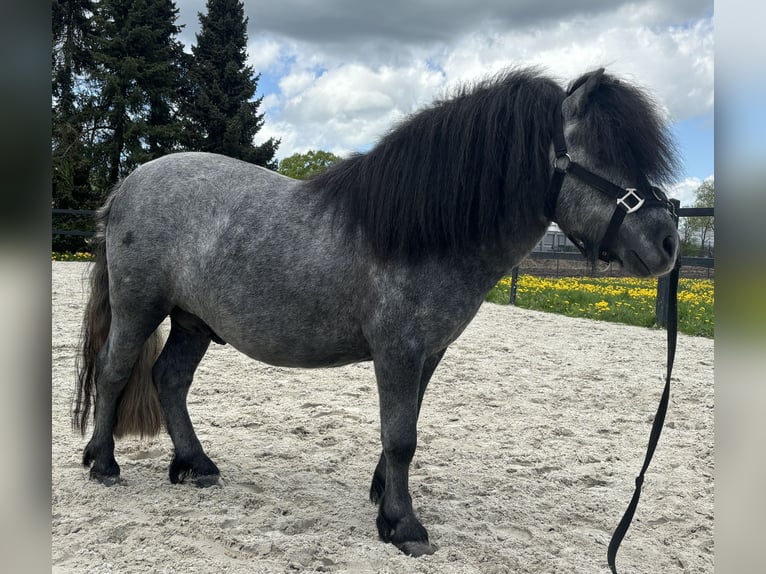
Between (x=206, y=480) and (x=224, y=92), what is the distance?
81.3ft

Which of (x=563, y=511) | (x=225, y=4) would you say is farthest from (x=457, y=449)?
(x=225, y=4)

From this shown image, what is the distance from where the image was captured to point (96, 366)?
10.5 feet

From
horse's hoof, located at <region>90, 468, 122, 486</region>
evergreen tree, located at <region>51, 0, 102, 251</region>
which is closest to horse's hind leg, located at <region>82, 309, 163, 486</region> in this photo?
horse's hoof, located at <region>90, 468, 122, 486</region>

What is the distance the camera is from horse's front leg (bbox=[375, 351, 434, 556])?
242 cm

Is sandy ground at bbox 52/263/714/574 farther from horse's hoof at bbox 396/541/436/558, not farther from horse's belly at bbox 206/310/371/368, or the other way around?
horse's belly at bbox 206/310/371/368

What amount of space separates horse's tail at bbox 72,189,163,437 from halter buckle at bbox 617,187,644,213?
259cm

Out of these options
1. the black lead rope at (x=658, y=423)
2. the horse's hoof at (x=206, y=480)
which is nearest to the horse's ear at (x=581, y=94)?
the black lead rope at (x=658, y=423)

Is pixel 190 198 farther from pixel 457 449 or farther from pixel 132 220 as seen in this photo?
pixel 457 449

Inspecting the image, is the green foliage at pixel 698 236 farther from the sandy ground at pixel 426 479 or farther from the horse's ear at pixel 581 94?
the horse's ear at pixel 581 94

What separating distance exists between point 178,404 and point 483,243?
200 centimetres

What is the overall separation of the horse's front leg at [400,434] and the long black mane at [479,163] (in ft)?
1.58

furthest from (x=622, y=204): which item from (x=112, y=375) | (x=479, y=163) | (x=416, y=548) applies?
(x=112, y=375)

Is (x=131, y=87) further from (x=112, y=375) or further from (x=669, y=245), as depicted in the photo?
(x=669, y=245)
